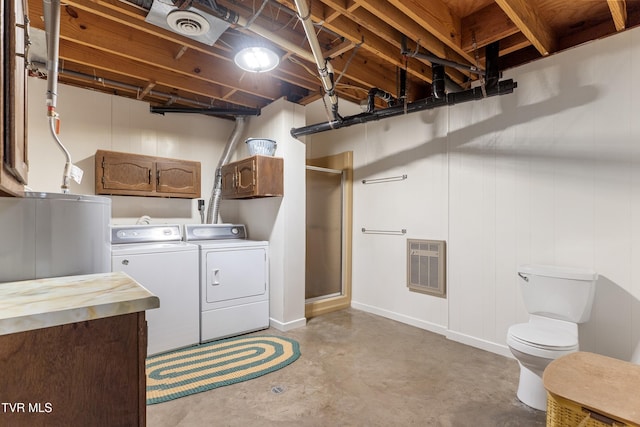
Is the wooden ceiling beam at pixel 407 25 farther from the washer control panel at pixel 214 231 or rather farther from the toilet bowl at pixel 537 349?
the washer control panel at pixel 214 231

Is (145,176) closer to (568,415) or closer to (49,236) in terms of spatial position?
(49,236)

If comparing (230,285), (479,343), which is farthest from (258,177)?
(479,343)

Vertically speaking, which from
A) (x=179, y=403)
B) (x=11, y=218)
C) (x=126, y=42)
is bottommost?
(x=179, y=403)

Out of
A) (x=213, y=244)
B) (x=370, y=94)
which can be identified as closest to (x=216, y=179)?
(x=213, y=244)

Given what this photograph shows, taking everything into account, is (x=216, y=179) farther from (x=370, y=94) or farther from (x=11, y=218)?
(x=11, y=218)

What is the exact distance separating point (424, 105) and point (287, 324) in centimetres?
248

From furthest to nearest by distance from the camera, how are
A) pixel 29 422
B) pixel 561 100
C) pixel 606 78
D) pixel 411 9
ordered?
pixel 561 100 → pixel 606 78 → pixel 411 9 → pixel 29 422

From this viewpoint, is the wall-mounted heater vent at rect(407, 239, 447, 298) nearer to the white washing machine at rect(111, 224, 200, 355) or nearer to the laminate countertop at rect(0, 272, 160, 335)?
the white washing machine at rect(111, 224, 200, 355)

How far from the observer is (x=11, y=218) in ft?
4.52

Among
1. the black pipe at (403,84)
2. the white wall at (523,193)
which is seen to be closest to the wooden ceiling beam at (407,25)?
the black pipe at (403,84)

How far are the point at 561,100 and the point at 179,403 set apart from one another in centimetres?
347

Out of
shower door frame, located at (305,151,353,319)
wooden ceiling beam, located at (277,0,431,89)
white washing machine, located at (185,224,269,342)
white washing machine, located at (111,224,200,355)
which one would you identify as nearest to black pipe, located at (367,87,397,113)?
wooden ceiling beam, located at (277,0,431,89)

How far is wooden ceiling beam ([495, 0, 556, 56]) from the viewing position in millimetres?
1884

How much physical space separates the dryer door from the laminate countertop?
5.70 feet
